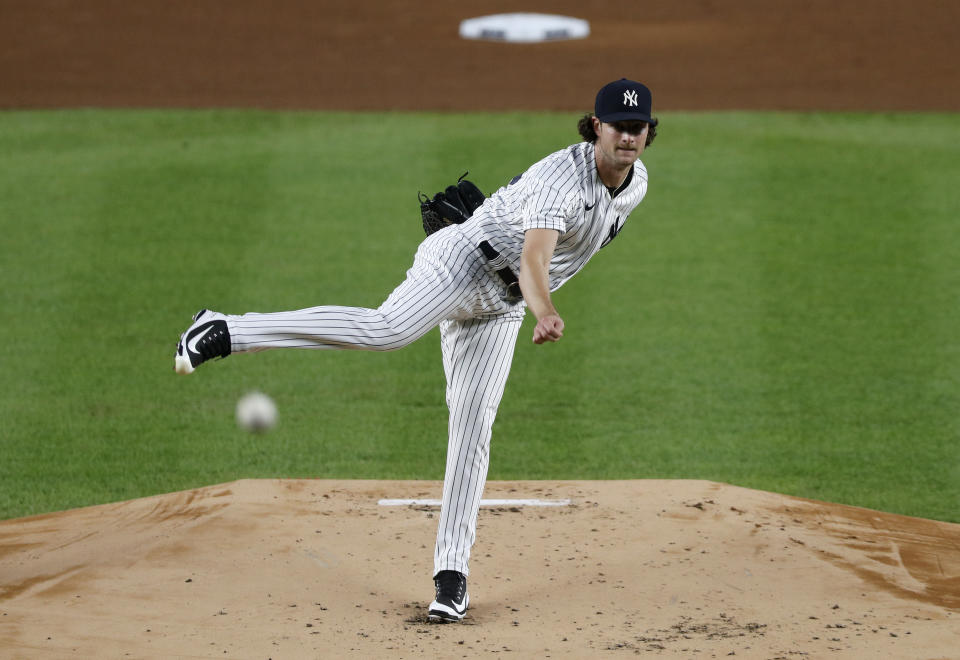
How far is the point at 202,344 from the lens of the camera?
4.61m

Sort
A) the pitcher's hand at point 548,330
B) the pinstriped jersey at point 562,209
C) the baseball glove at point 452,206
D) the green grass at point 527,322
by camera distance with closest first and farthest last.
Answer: the pitcher's hand at point 548,330
the pinstriped jersey at point 562,209
the baseball glove at point 452,206
the green grass at point 527,322

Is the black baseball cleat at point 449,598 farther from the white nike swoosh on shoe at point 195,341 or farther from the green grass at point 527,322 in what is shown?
the green grass at point 527,322

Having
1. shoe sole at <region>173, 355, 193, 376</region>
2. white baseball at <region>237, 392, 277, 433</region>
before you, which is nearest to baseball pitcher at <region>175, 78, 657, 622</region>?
shoe sole at <region>173, 355, 193, 376</region>

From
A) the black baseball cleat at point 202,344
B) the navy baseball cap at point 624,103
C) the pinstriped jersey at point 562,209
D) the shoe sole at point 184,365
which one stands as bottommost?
the shoe sole at point 184,365

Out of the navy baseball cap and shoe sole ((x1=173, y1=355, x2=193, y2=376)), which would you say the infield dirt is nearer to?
shoe sole ((x1=173, y1=355, x2=193, y2=376))

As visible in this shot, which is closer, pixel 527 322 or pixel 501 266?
pixel 501 266

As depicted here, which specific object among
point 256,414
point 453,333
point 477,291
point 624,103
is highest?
point 624,103

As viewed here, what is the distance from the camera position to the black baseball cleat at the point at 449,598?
505 centimetres

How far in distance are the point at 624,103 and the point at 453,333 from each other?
3.93 ft

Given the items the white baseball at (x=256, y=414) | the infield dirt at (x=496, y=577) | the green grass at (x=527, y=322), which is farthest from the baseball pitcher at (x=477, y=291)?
the green grass at (x=527, y=322)

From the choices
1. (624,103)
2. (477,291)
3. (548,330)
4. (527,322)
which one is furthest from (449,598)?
(527,322)

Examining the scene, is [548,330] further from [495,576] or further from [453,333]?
[495,576]

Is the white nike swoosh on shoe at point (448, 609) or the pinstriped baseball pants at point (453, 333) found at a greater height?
the pinstriped baseball pants at point (453, 333)

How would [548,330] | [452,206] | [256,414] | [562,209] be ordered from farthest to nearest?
[256,414], [452,206], [562,209], [548,330]
